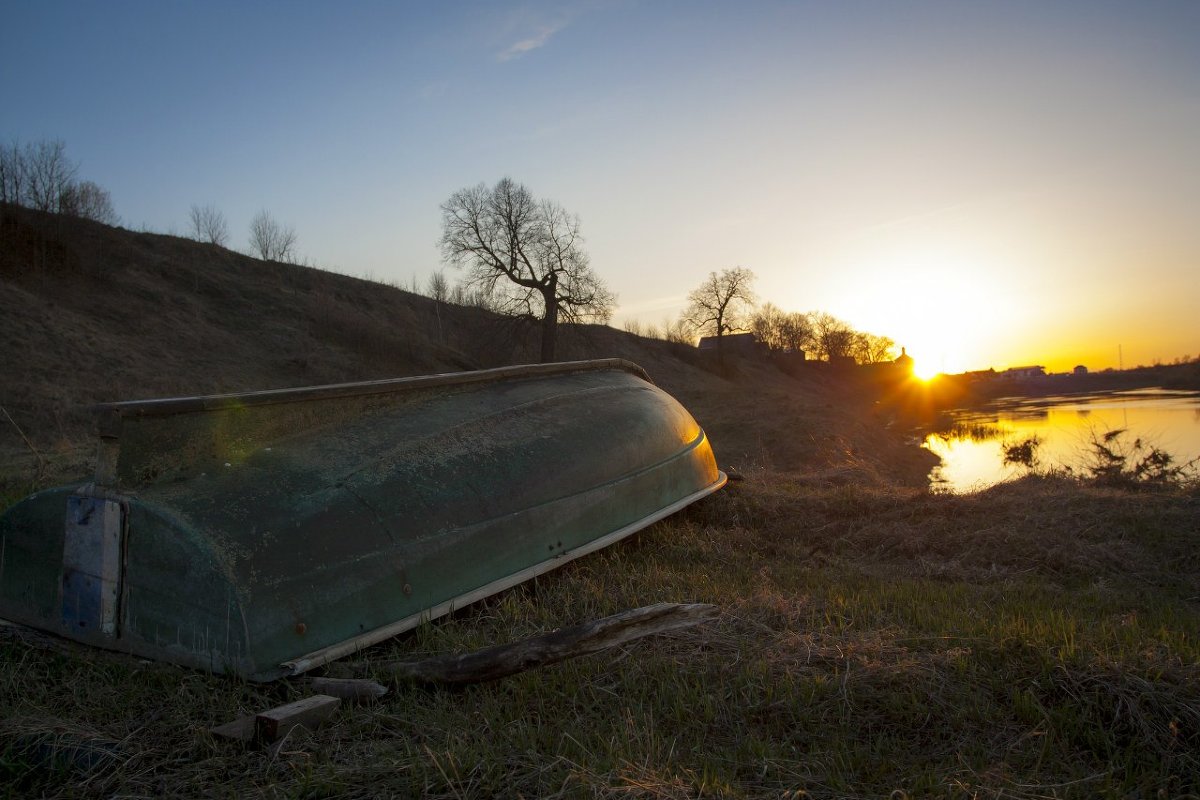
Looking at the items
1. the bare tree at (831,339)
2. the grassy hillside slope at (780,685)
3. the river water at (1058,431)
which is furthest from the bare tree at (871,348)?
the grassy hillside slope at (780,685)

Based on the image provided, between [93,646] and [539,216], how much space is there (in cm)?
3586

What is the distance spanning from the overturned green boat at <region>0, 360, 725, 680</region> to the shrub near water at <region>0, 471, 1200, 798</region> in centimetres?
20

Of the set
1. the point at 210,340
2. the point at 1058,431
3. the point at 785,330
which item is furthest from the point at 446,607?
the point at 785,330

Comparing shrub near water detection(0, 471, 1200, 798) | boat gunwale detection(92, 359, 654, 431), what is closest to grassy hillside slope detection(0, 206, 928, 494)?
boat gunwale detection(92, 359, 654, 431)

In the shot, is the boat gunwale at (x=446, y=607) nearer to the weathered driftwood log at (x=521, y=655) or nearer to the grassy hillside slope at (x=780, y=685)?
the grassy hillside slope at (x=780, y=685)

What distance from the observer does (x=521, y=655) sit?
3268 millimetres

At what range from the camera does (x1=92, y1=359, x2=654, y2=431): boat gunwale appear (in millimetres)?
3709

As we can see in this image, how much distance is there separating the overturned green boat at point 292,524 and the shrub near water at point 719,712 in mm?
195

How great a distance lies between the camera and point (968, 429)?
30.6 m

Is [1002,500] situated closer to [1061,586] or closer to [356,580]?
[1061,586]

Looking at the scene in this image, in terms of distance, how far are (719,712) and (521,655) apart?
0.89m

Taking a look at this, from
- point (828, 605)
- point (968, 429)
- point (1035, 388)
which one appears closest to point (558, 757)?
point (828, 605)

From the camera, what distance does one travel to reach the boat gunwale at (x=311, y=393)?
3709 millimetres

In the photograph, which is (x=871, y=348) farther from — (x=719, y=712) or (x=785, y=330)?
(x=719, y=712)
